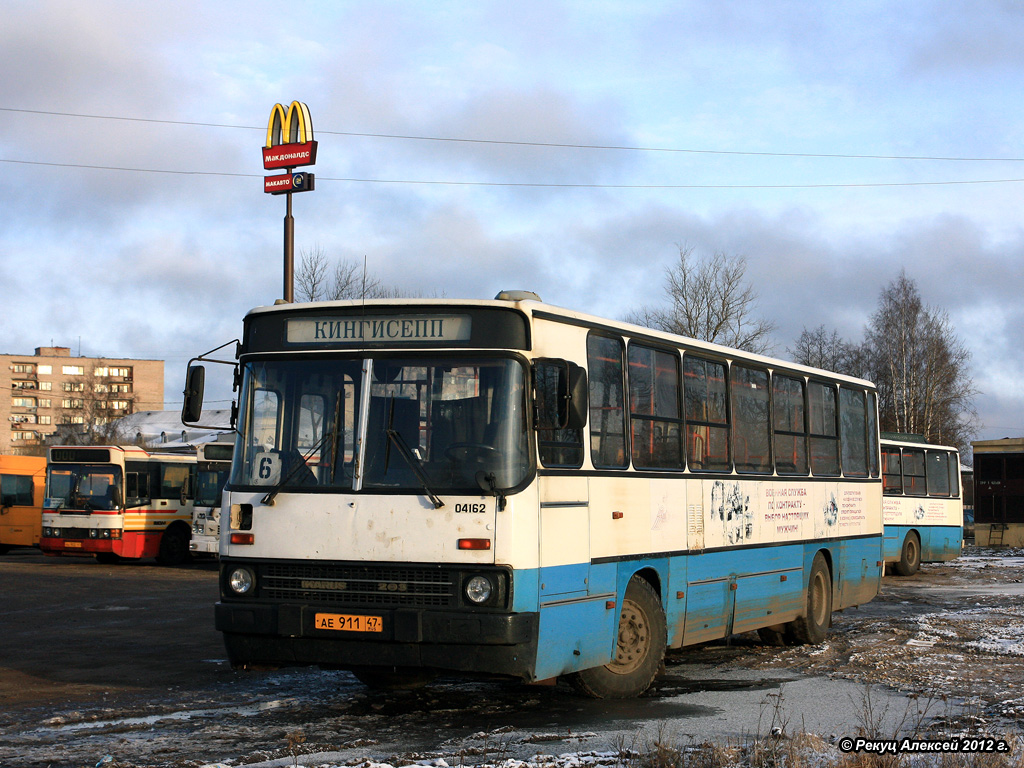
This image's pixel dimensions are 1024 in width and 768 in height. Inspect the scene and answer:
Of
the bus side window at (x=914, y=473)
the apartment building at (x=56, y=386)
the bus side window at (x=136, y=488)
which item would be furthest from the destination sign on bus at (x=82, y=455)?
the apartment building at (x=56, y=386)

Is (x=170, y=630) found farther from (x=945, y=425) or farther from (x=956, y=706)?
(x=945, y=425)

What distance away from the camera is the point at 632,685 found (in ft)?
31.4

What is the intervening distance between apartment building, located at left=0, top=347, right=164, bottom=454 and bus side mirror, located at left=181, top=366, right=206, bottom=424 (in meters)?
134

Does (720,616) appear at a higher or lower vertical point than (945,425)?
lower

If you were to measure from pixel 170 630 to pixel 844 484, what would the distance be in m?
8.80

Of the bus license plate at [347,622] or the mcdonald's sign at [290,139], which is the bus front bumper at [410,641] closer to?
the bus license plate at [347,622]

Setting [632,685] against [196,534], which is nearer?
[632,685]

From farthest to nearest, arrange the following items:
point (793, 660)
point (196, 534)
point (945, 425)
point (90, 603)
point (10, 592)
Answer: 1. point (945, 425)
2. point (196, 534)
3. point (10, 592)
4. point (90, 603)
5. point (793, 660)

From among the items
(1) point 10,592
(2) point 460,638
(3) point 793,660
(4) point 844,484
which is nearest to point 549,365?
(2) point 460,638

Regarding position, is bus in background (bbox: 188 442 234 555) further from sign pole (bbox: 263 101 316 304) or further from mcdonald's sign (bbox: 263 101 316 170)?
mcdonald's sign (bbox: 263 101 316 170)

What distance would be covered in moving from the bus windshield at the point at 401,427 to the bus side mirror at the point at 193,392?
2.40ft

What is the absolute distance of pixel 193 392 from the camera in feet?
29.6

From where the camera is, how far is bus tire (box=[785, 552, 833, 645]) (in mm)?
13148

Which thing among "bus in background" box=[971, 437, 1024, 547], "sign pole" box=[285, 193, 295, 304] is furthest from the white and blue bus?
"bus in background" box=[971, 437, 1024, 547]
